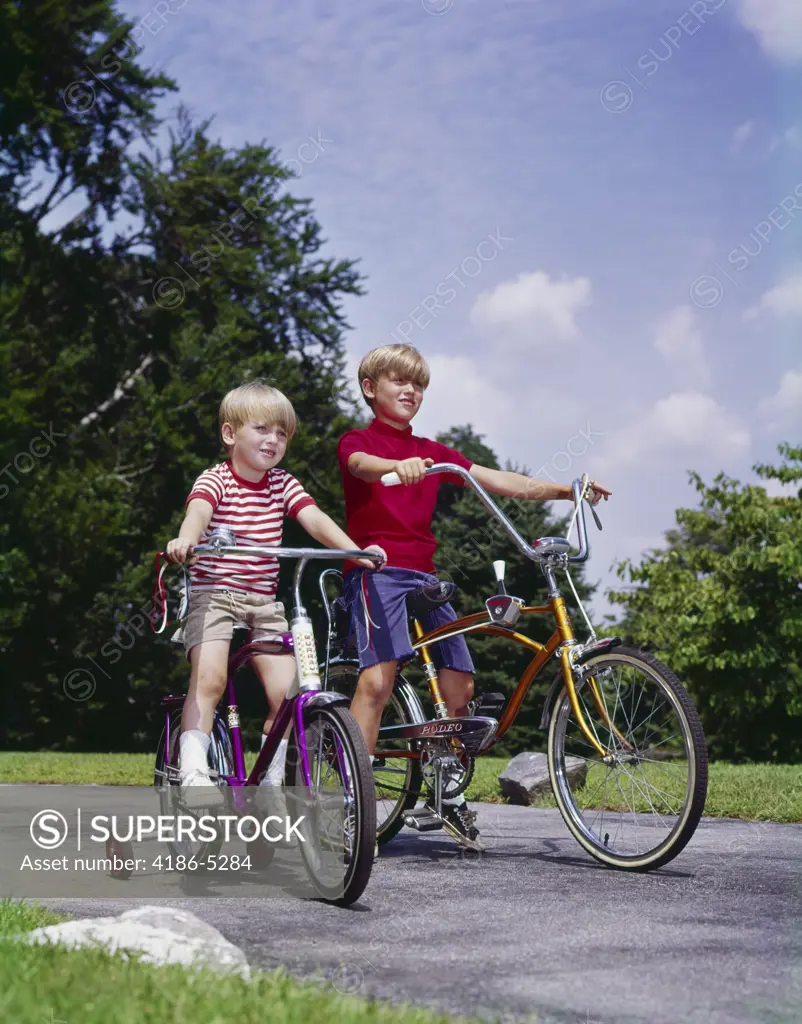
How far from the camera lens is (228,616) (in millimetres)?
4633

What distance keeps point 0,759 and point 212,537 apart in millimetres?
10909

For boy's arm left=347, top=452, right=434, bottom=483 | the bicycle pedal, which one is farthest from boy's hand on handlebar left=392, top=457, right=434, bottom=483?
the bicycle pedal

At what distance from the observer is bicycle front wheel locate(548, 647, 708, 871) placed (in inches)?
169

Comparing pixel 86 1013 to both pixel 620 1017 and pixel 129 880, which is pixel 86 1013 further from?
pixel 129 880

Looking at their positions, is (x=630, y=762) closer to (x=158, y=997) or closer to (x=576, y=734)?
(x=576, y=734)

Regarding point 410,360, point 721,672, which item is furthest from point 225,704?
point 721,672

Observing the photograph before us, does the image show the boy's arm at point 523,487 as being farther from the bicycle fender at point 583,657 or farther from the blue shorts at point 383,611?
the bicycle fender at point 583,657

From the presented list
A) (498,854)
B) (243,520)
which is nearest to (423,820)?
(498,854)

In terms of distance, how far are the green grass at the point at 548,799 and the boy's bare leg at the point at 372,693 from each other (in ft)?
3.04

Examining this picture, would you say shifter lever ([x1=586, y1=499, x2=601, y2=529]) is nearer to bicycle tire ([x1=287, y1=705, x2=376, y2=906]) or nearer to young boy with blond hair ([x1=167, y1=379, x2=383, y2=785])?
young boy with blond hair ([x1=167, y1=379, x2=383, y2=785])

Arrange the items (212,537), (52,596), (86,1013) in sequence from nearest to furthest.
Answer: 1. (86,1013)
2. (212,537)
3. (52,596)

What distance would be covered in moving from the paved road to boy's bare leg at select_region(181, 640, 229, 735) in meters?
0.75

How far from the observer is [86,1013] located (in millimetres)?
2441

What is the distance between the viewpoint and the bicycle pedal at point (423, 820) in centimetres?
491
